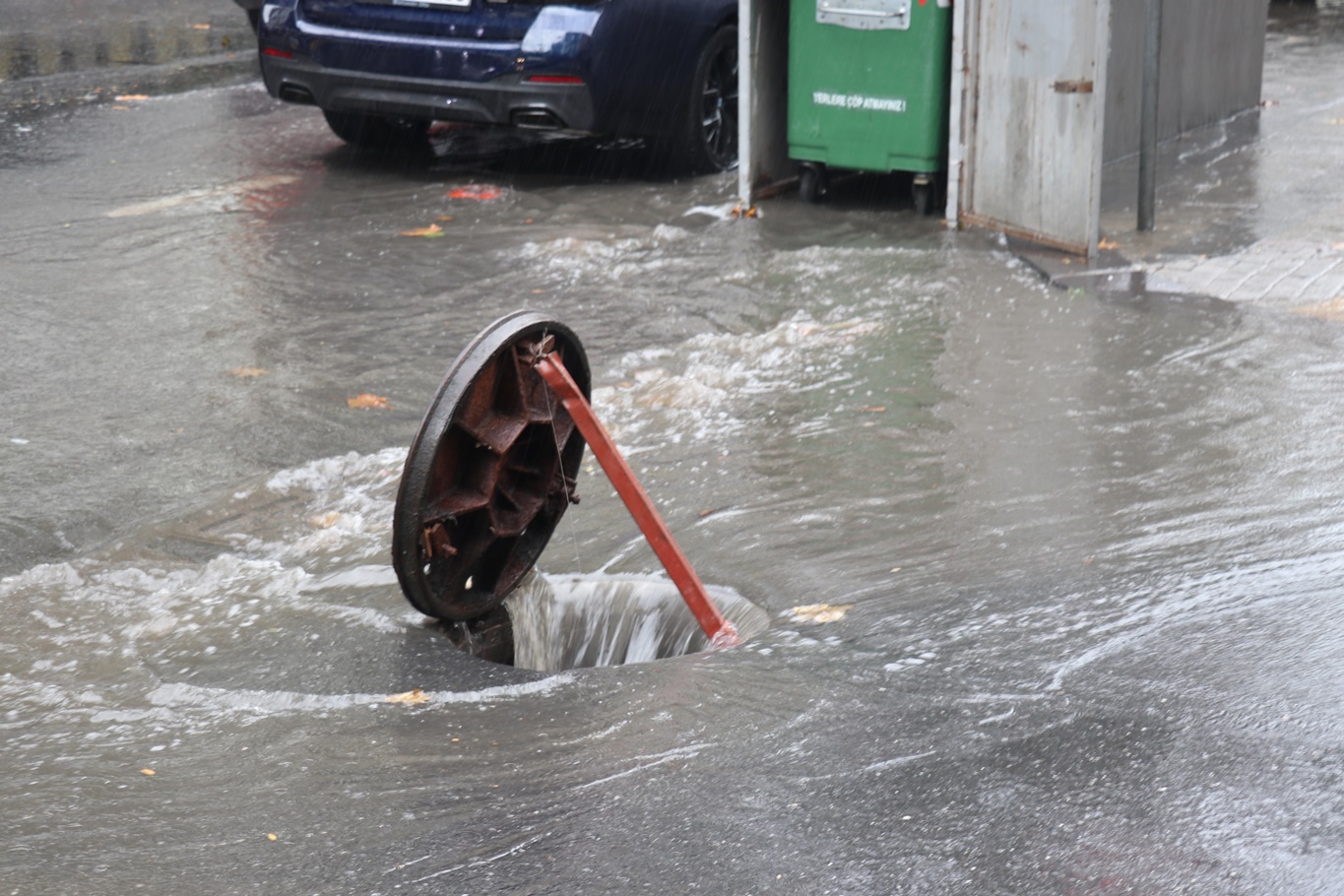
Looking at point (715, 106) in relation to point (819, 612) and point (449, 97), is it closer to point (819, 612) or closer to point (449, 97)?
point (449, 97)


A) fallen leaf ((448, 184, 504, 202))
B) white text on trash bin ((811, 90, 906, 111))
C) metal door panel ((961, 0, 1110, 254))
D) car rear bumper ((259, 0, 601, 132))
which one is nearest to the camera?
metal door panel ((961, 0, 1110, 254))

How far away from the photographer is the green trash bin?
8.55 metres

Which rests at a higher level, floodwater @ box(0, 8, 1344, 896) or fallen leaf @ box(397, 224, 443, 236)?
fallen leaf @ box(397, 224, 443, 236)

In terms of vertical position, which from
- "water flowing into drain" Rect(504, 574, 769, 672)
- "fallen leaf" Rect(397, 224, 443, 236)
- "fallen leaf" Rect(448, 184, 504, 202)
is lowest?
"water flowing into drain" Rect(504, 574, 769, 672)

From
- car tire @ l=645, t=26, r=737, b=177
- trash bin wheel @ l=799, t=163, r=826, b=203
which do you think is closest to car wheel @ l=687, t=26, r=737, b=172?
car tire @ l=645, t=26, r=737, b=177

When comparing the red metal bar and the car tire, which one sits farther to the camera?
the car tire

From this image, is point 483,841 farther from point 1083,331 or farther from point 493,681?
point 1083,331

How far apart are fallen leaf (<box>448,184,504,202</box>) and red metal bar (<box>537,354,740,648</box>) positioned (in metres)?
5.36

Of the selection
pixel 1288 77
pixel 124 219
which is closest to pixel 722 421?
pixel 124 219

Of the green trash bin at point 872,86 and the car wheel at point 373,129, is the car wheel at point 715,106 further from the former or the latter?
the car wheel at point 373,129

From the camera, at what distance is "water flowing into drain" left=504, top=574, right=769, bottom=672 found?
15.1 feet

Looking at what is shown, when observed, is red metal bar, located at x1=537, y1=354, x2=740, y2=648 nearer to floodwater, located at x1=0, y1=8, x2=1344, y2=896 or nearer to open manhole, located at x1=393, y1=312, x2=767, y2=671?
open manhole, located at x1=393, y1=312, x2=767, y2=671

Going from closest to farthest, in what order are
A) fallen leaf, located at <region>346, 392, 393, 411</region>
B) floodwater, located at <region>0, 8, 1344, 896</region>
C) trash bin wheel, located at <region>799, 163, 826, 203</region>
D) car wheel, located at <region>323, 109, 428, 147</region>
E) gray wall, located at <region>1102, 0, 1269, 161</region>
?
floodwater, located at <region>0, 8, 1344, 896</region>
fallen leaf, located at <region>346, 392, 393, 411</region>
trash bin wheel, located at <region>799, 163, 826, 203</region>
gray wall, located at <region>1102, 0, 1269, 161</region>
car wheel, located at <region>323, 109, 428, 147</region>

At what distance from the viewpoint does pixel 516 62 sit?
9.05 meters
